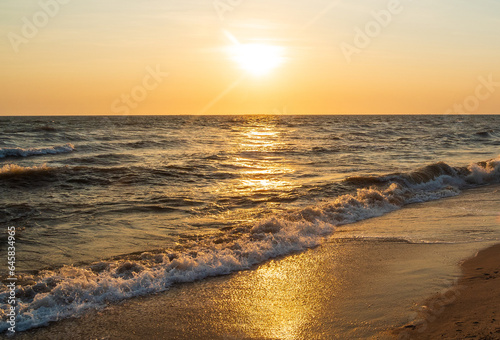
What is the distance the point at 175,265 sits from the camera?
6.12m

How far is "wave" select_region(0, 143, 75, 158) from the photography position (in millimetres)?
21141

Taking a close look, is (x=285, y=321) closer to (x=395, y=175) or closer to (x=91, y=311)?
(x=91, y=311)

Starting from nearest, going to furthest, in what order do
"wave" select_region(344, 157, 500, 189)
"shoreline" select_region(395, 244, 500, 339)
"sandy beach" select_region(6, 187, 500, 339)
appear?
"shoreline" select_region(395, 244, 500, 339) → "sandy beach" select_region(6, 187, 500, 339) → "wave" select_region(344, 157, 500, 189)

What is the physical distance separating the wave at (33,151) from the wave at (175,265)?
56.8 ft

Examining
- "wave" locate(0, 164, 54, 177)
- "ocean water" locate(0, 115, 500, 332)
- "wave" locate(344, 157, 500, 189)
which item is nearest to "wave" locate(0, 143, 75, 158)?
"ocean water" locate(0, 115, 500, 332)

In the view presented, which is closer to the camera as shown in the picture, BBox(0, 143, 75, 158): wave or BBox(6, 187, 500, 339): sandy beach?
BBox(6, 187, 500, 339): sandy beach

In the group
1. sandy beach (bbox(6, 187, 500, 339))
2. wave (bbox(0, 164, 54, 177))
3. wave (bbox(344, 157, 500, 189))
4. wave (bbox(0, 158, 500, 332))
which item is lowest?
sandy beach (bbox(6, 187, 500, 339))

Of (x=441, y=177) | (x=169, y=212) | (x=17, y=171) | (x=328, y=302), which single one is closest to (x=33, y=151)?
(x=17, y=171)

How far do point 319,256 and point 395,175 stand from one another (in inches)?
348

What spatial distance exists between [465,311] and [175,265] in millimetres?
3774

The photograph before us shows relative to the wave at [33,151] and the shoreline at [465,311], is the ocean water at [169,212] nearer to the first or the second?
the wave at [33,151]

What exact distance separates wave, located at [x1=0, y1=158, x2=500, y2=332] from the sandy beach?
0.24 meters

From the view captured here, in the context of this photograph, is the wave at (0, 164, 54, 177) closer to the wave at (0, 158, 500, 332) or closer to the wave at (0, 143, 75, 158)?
the wave at (0, 143, 75, 158)

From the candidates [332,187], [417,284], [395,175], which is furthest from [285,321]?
[395,175]
